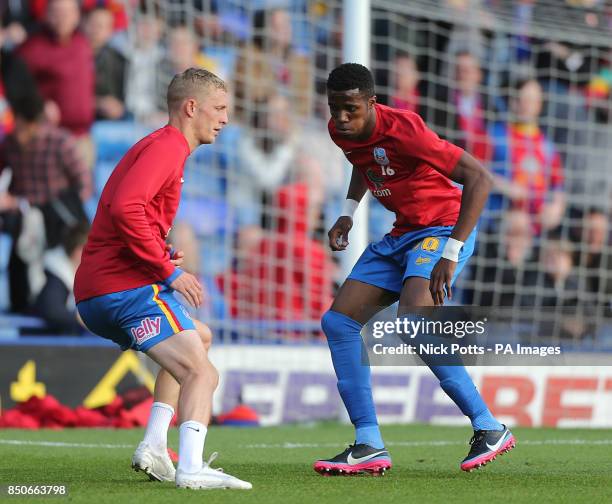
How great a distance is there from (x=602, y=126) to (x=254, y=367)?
5.09m

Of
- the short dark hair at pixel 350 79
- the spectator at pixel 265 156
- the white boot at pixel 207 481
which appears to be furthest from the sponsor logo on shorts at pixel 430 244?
the spectator at pixel 265 156

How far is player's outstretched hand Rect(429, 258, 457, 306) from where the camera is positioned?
17.2ft

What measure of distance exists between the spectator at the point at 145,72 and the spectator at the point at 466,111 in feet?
8.52

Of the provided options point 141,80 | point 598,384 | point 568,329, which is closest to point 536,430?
point 598,384

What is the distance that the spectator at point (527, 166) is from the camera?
11758 mm

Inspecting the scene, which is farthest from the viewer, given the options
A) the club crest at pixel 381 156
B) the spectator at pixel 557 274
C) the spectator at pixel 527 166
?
the spectator at pixel 527 166

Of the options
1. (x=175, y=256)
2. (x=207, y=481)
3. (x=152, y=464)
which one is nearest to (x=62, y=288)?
(x=175, y=256)

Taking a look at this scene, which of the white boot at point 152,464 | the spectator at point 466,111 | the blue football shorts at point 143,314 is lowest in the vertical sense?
the white boot at point 152,464

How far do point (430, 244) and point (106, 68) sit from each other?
627cm

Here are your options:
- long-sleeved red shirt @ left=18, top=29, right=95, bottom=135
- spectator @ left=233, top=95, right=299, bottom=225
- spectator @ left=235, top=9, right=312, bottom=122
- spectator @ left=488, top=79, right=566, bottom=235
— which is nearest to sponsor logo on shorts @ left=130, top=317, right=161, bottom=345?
spectator @ left=233, top=95, right=299, bottom=225

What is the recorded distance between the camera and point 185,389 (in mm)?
4750

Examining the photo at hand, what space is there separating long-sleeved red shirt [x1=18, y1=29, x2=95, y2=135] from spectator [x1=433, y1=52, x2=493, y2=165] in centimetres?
324

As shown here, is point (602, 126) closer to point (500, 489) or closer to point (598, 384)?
point (598, 384)

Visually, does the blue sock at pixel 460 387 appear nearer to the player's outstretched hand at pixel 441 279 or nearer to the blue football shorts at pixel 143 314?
the player's outstretched hand at pixel 441 279
